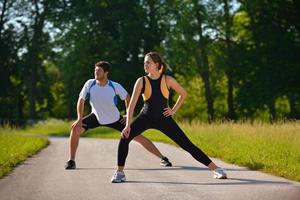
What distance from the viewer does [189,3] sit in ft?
152

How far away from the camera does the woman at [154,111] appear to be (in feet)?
29.7

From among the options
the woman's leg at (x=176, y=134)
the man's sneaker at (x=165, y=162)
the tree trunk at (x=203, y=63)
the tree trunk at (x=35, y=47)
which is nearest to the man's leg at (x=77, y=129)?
the man's sneaker at (x=165, y=162)

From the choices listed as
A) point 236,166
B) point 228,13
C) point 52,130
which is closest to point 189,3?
point 228,13

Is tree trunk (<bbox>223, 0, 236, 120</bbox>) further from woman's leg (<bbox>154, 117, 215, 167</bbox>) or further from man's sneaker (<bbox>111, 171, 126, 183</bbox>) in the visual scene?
man's sneaker (<bbox>111, 171, 126, 183</bbox>)

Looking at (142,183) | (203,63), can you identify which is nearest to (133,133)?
(142,183)

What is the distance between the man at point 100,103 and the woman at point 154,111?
1.86 metres

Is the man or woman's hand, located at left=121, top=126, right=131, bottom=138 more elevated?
the man

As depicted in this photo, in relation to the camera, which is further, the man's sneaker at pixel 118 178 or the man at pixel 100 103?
the man at pixel 100 103

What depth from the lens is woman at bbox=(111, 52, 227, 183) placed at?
904cm

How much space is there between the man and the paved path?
60 cm

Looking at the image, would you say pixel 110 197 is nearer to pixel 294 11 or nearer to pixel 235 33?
pixel 294 11

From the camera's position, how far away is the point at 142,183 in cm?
871

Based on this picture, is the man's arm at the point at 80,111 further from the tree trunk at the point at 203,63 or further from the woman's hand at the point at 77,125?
the tree trunk at the point at 203,63

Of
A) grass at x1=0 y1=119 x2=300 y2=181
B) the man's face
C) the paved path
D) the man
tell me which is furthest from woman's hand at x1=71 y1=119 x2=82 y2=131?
grass at x1=0 y1=119 x2=300 y2=181
